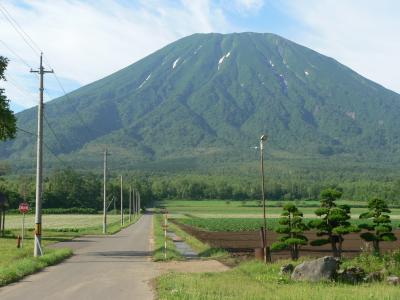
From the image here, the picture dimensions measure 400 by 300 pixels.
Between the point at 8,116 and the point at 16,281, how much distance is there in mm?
11015

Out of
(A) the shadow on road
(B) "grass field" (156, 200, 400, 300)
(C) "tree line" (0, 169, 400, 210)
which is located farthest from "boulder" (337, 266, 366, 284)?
(C) "tree line" (0, 169, 400, 210)

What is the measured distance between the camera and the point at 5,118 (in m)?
27.9

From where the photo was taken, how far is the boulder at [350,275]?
59.4 feet

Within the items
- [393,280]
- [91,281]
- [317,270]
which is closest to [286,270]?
[317,270]

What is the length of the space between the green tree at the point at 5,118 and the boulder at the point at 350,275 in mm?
16402

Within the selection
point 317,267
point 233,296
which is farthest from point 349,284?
Answer: point 233,296

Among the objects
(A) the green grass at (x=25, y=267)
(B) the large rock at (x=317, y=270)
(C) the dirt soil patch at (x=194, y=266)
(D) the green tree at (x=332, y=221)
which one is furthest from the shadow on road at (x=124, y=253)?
(B) the large rock at (x=317, y=270)

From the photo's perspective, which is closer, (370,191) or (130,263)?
(130,263)

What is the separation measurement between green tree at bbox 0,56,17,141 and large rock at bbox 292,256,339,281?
1537 cm

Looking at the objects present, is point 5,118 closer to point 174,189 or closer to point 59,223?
point 59,223

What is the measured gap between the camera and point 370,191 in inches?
5994

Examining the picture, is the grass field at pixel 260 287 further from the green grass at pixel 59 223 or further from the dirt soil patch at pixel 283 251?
the green grass at pixel 59 223

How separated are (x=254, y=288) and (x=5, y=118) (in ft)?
53.0

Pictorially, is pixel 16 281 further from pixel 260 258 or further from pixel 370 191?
pixel 370 191
